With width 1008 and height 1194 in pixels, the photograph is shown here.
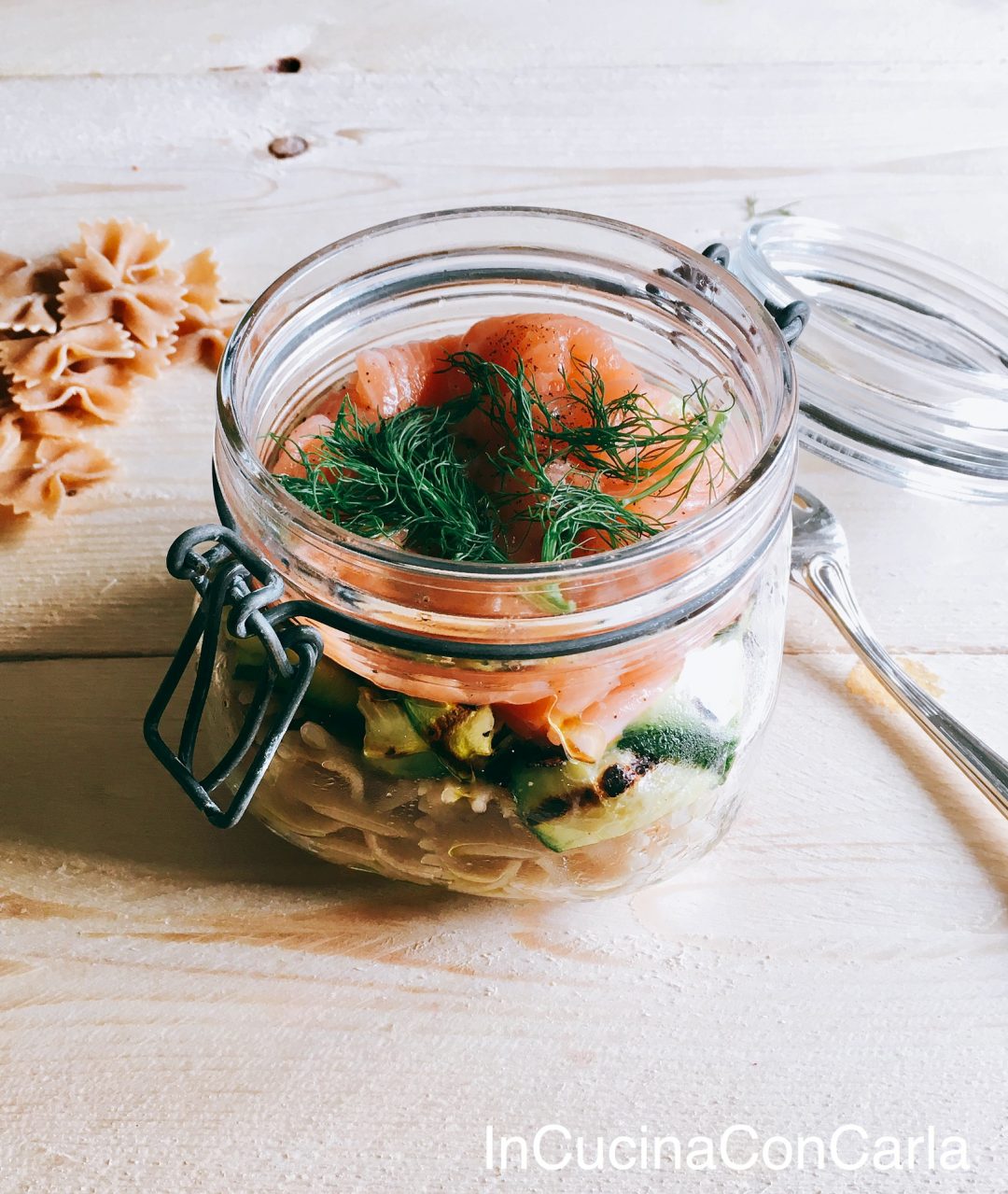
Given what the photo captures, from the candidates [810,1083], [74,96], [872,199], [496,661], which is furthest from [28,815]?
[872,199]

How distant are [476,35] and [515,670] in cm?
157

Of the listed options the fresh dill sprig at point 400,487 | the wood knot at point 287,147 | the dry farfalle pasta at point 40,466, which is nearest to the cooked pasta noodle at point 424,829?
the fresh dill sprig at point 400,487

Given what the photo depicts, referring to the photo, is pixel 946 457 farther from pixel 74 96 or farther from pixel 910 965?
pixel 74 96

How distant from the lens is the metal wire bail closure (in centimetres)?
82

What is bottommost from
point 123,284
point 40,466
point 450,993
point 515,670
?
point 450,993

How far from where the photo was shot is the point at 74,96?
1.97 m

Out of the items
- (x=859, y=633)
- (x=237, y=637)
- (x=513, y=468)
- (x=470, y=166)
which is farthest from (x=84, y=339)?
(x=859, y=633)

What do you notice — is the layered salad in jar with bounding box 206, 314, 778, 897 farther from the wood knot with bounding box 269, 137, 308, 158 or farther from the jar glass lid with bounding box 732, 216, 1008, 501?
the wood knot with bounding box 269, 137, 308, 158

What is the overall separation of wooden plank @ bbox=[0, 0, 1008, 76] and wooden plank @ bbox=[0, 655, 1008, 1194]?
1.34 m

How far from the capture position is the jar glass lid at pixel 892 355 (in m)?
1.34

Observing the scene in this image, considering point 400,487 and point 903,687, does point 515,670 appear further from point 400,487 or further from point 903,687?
point 903,687

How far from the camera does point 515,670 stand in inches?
34.1

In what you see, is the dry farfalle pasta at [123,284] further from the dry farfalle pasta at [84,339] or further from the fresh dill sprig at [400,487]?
the fresh dill sprig at [400,487]

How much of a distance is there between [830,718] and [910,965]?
0.87 ft
